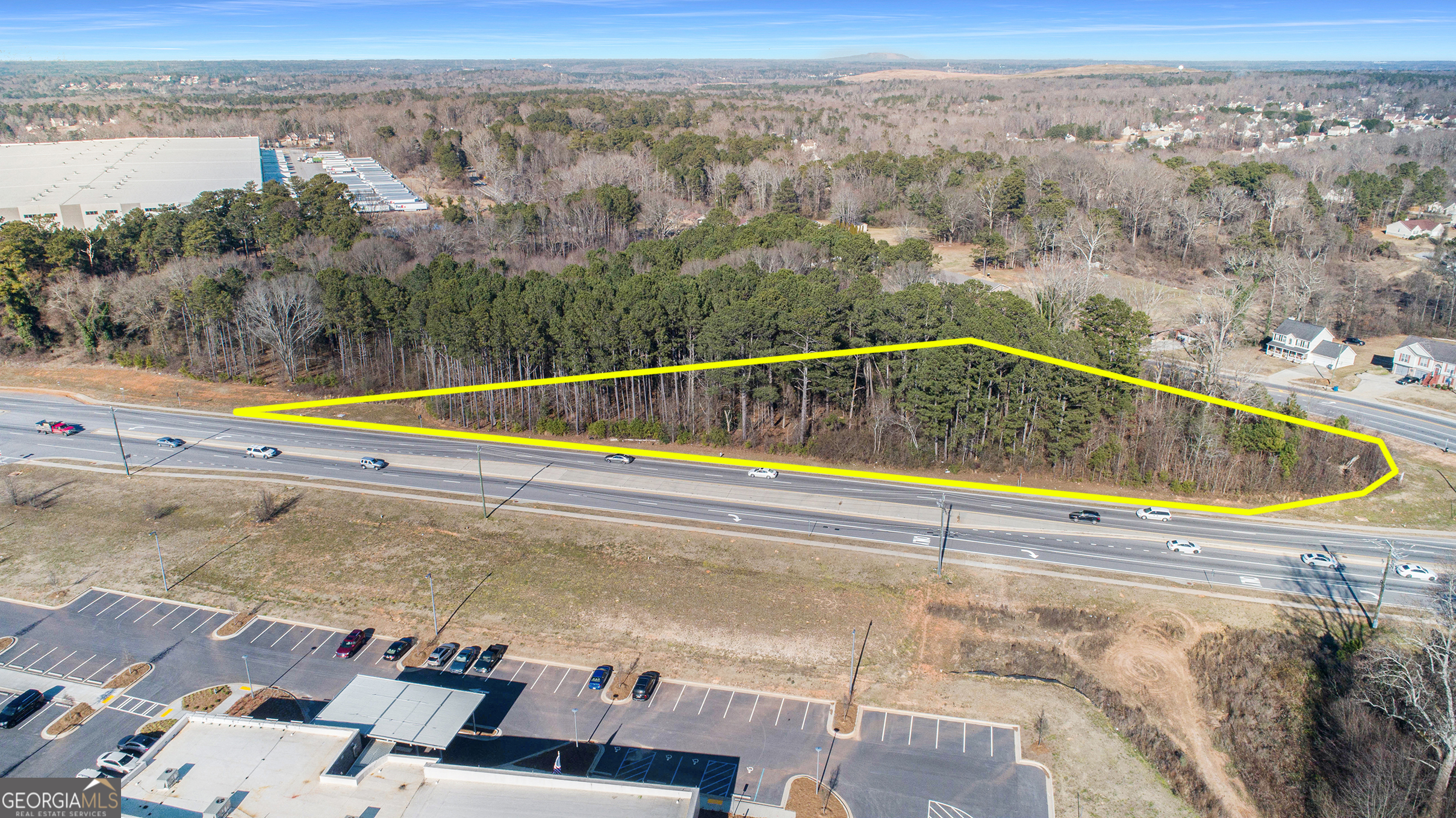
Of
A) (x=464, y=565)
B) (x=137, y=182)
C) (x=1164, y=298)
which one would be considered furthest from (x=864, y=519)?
(x=137, y=182)

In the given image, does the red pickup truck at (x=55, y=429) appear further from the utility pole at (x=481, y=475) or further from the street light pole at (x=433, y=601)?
the street light pole at (x=433, y=601)

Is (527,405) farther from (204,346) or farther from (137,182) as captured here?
(137,182)

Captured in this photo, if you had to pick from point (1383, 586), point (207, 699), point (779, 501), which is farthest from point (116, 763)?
point (1383, 586)

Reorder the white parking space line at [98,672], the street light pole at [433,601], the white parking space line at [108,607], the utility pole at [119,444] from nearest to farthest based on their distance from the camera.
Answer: the white parking space line at [98,672] < the street light pole at [433,601] < the white parking space line at [108,607] < the utility pole at [119,444]

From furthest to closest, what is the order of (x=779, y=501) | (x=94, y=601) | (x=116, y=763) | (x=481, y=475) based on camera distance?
(x=481, y=475)
(x=779, y=501)
(x=94, y=601)
(x=116, y=763)

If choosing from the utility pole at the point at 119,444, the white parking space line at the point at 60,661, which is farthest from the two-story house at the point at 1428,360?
the utility pole at the point at 119,444

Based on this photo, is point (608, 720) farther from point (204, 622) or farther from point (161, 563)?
point (161, 563)
